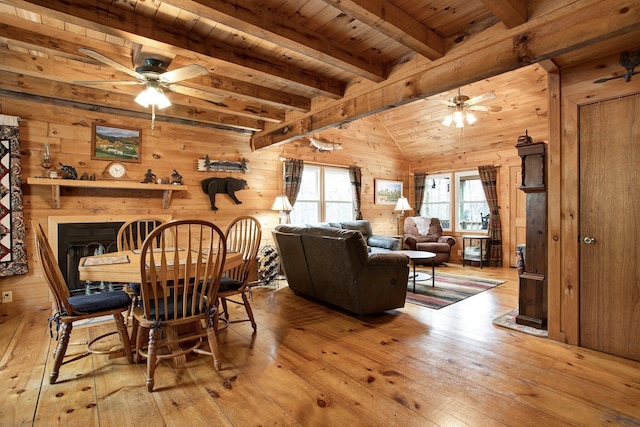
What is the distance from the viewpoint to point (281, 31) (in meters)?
2.29

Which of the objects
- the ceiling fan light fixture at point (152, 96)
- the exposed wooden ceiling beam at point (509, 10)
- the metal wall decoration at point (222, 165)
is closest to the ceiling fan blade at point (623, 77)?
the exposed wooden ceiling beam at point (509, 10)

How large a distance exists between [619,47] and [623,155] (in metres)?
0.79

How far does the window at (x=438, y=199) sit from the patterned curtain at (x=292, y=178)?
11.4ft

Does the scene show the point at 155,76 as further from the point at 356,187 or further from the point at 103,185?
the point at 356,187

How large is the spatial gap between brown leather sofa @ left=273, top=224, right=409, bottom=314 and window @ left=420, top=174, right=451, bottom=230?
4598 millimetres

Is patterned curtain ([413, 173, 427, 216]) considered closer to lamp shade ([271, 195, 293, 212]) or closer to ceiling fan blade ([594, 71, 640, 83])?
lamp shade ([271, 195, 293, 212])

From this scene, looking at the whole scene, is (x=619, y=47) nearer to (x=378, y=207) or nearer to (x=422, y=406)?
(x=422, y=406)

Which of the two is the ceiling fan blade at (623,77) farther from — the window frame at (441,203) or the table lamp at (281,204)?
the window frame at (441,203)

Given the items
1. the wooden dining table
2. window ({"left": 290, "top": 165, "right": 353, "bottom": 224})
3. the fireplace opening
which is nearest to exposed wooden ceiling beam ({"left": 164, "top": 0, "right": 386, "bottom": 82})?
the wooden dining table

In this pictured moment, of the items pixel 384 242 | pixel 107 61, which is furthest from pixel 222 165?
pixel 384 242

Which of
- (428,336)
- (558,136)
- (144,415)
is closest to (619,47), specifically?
(558,136)

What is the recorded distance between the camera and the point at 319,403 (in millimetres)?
1942

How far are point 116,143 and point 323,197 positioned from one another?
363 cm

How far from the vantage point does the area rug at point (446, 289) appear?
13.3 ft
